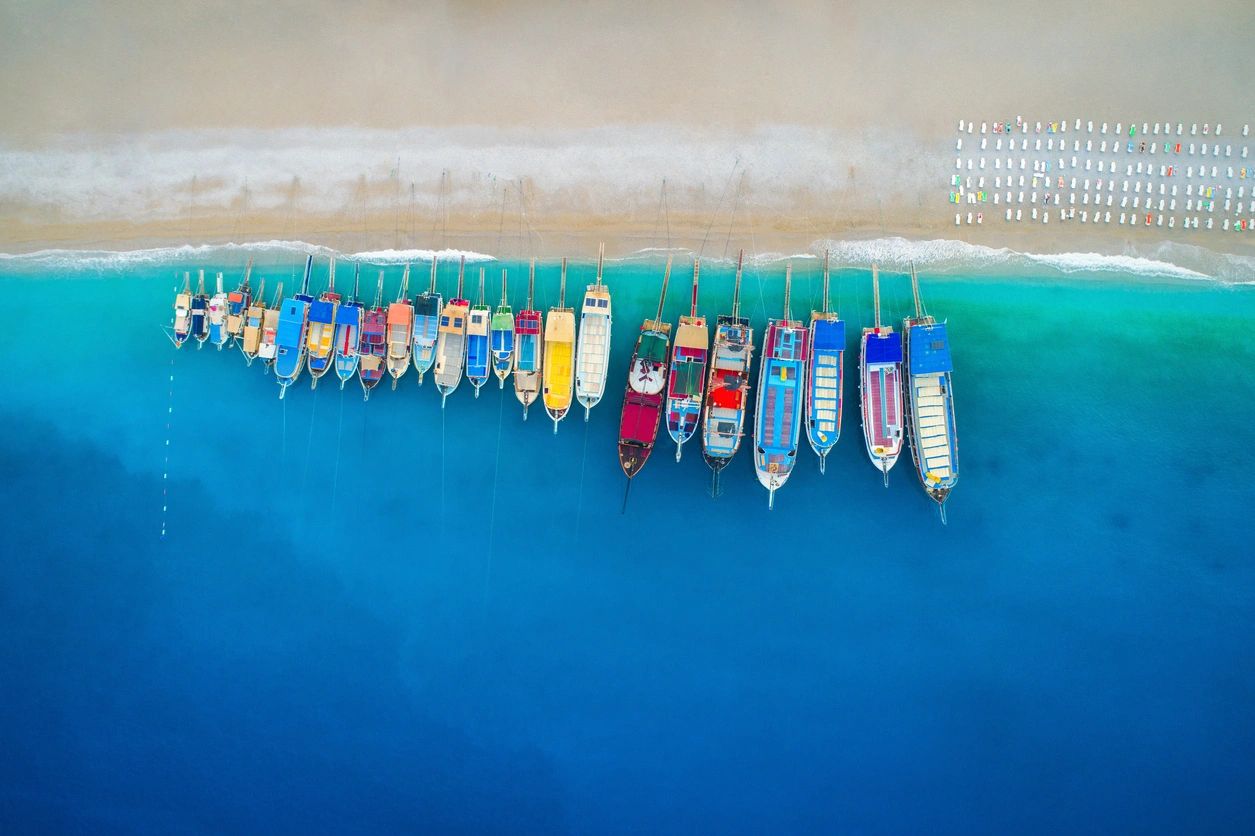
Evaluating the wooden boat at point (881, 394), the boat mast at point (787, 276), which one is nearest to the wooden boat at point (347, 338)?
the boat mast at point (787, 276)

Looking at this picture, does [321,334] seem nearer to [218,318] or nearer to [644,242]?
[218,318]

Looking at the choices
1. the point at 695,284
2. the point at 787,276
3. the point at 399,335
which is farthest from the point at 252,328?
the point at 787,276

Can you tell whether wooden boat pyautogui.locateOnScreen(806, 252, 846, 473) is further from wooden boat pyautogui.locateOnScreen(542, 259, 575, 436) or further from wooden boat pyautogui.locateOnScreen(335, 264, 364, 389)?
wooden boat pyautogui.locateOnScreen(335, 264, 364, 389)

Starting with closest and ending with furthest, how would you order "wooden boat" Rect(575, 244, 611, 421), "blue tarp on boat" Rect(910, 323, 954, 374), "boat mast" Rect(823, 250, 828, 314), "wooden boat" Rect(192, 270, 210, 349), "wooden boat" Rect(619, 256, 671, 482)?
"blue tarp on boat" Rect(910, 323, 954, 374) < "wooden boat" Rect(619, 256, 671, 482) < "wooden boat" Rect(575, 244, 611, 421) < "boat mast" Rect(823, 250, 828, 314) < "wooden boat" Rect(192, 270, 210, 349)

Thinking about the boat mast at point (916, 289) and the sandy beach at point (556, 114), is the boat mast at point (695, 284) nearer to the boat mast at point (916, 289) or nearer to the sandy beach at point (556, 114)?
the sandy beach at point (556, 114)

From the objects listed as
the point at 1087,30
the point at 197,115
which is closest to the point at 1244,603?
the point at 1087,30

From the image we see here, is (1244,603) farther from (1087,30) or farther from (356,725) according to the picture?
(356,725)

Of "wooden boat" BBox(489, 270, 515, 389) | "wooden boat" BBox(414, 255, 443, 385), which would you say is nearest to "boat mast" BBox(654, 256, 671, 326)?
"wooden boat" BBox(489, 270, 515, 389)

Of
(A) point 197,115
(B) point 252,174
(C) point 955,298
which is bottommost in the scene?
(C) point 955,298
